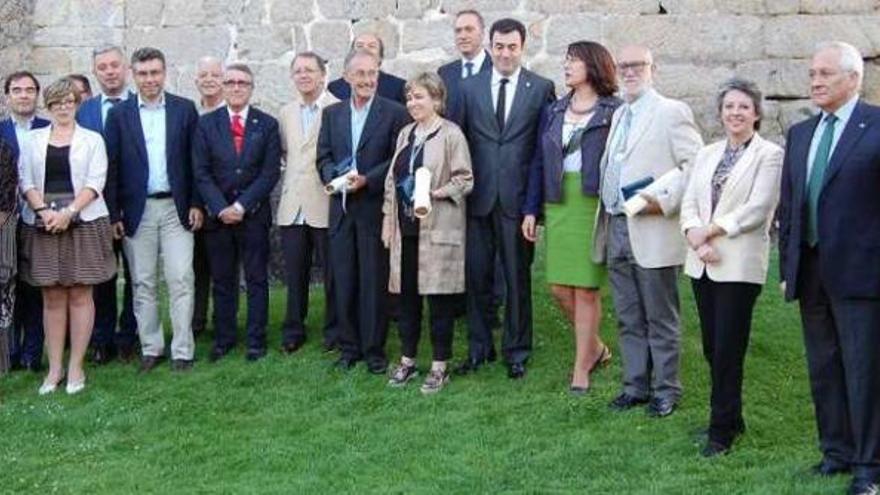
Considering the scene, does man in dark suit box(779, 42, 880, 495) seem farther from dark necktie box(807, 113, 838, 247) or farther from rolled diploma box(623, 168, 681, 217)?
rolled diploma box(623, 168, 681, 217)

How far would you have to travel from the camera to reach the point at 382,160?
8336 millimetres

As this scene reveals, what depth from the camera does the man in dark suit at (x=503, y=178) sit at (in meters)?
7.95

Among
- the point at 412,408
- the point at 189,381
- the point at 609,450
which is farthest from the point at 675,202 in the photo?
the point at 189,381

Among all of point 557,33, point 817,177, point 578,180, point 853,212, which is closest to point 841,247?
point 853,212

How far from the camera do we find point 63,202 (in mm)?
8266

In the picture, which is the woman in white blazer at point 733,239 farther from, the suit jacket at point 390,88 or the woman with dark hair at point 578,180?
the suit jacket at point 390,88

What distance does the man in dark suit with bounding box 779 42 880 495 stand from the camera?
5816mm

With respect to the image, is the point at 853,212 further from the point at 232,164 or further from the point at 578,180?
the point at 232,164

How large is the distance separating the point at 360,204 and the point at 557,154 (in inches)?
51.4

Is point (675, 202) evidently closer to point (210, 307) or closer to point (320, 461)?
point (320, 461)

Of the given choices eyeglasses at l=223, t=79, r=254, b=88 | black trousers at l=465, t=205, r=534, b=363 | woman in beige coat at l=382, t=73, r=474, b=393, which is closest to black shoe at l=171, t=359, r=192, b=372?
woman in beige coat at l=382, t=73, r=474, b=393

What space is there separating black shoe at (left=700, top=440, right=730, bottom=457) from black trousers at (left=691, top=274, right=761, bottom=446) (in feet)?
0.05

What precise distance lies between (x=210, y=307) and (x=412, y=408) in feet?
9.45

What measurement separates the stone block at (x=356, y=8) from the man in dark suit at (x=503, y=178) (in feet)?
11.1
